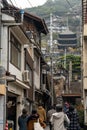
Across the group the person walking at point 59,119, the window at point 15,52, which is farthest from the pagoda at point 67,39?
the person walking at point 59,119

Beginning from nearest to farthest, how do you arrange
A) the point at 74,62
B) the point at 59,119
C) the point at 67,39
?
1. the point at 59,119
2. the point at 74,62
3. the point at 67,39

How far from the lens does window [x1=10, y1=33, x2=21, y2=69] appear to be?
25375mm

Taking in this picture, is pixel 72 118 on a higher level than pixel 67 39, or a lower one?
lower

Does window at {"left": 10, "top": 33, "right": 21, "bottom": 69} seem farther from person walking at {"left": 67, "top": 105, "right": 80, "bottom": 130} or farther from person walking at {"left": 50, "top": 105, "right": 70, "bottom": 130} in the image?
person walking at {"left": 50, "top": 105, "right": 70, "bottom": 130}

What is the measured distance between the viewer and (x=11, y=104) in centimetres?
2823

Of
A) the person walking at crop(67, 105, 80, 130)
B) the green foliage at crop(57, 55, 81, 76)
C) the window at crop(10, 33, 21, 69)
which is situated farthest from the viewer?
the green foliage at crop(57, 55, 81, 76)

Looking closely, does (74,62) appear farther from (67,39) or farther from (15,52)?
(15,52)

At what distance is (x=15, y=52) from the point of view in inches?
1061

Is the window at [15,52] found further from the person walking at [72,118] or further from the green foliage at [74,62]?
the green foliage at [74,62]

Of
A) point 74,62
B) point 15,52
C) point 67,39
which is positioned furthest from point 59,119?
point 67,39

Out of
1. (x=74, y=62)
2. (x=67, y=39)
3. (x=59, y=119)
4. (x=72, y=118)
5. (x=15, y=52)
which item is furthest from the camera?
(x=67, y=39)

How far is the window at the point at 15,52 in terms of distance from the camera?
25.4 metres

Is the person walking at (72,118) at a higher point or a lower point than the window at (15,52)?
lower

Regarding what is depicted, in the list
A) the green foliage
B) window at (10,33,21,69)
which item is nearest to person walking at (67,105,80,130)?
window at (10,33,21,69)
